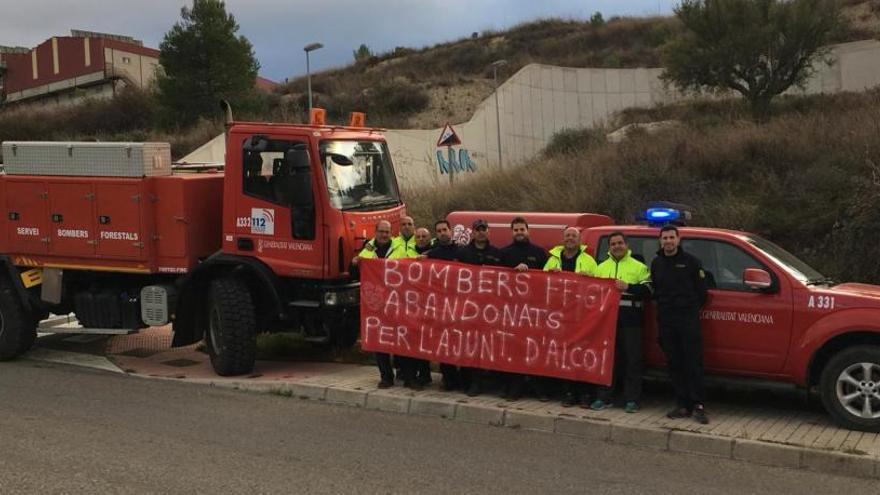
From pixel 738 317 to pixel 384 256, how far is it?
3690mm

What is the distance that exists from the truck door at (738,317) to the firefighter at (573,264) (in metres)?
0.96

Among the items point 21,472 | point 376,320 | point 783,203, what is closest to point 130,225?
point 376,320

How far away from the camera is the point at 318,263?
831 cm

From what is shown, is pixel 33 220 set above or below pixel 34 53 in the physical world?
below

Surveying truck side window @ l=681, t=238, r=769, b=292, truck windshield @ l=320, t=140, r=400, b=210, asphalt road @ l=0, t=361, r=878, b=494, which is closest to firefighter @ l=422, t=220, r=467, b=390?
asphalt road @ l=0, t=361, r=878, b=494

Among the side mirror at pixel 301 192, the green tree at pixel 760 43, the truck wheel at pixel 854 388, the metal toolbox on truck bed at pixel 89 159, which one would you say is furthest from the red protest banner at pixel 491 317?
the green tree at pixel 760 43

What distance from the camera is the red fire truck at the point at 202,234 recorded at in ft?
27.5

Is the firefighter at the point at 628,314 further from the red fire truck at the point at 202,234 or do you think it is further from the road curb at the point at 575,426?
the red fire truck at the point at 202,234

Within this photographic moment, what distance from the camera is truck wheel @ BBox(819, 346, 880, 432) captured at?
596cm

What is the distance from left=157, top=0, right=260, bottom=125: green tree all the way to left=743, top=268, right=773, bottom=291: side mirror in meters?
37.2

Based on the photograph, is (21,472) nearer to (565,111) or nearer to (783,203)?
(783,203)

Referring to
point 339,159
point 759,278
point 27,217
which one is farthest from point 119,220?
point 759,278

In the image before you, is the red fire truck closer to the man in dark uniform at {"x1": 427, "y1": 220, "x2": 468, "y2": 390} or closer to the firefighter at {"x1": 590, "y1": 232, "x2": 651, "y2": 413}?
the man in dark uniform at {"x1": 427, "y1": 220, "x2": 468, "y2": 390}

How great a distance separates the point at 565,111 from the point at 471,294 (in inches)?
1567
